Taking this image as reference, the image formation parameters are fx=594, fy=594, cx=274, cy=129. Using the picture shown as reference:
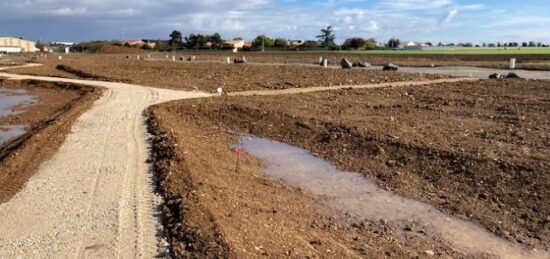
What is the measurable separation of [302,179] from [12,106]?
19918 mm

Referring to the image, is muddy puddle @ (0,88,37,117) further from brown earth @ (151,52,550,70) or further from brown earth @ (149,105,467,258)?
brown earth @ (151,52,550,70)

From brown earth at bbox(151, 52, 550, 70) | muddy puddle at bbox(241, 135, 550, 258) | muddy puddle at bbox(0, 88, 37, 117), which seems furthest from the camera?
brown earth at bbox(151, 52, 550, 70)

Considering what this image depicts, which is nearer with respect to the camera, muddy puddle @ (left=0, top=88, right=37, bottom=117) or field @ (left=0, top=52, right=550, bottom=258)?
field @ (left=0, top=52, right=550, bottom=258)

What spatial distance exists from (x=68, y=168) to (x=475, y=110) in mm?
13770

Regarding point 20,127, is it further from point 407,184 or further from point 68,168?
point 407,184

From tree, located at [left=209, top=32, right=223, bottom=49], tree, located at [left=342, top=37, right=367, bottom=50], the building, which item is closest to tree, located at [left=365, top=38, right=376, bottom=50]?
tree, located at [left=342, top=37, right=367, bottom=50]

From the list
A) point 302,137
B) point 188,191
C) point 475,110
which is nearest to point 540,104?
point 475,110

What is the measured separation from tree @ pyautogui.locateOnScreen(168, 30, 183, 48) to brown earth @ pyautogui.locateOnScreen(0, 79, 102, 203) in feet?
351

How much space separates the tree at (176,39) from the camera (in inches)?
5512

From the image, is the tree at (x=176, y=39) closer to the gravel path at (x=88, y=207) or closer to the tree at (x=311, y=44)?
the tree at (x=311, y=44)

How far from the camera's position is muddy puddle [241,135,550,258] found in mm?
8898

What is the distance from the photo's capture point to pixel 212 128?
64.7ft

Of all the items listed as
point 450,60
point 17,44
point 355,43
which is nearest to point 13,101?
point 450,60

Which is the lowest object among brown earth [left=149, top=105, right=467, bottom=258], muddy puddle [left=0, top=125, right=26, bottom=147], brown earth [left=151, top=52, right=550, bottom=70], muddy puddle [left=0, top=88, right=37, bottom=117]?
muddy puddle [left=0, top=125, right=26, bottom=147]
